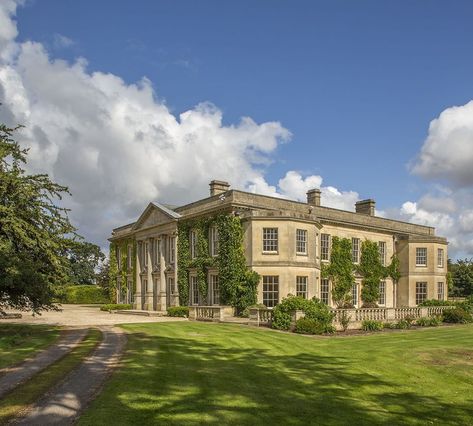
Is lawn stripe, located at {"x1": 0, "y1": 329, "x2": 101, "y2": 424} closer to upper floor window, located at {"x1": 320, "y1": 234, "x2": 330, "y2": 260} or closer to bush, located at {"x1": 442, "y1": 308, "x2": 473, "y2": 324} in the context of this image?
bush, located at {"x1": 442, "y1": 308, "x2": 473, "y2": 324}

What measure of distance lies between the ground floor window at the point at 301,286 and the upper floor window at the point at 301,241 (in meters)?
1.88

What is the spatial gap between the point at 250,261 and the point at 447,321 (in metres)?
13.9

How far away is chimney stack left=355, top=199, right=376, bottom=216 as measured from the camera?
46.8 metres

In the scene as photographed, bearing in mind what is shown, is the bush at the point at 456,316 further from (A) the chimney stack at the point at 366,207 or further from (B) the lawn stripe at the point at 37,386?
(B) the lawn stripe at the point at 37,386

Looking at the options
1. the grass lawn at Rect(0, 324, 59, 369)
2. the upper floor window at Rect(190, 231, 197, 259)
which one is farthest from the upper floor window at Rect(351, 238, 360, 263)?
the grass lawn at Rect(0, 324, 59, 369)

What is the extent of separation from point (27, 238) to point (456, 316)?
1075 inches

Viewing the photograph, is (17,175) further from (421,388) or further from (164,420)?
(421,388)

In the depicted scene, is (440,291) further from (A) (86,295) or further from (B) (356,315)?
(A) (86,295)

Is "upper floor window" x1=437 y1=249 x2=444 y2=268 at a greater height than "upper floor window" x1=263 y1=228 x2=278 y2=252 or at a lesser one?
lesser

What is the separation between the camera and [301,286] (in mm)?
34125

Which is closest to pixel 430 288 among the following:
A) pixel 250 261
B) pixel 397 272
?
pixel 397 272

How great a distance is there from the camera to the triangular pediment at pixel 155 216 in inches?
1620

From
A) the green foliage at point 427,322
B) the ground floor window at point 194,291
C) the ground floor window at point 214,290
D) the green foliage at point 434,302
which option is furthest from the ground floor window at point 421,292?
the ground floor window at point 194,291

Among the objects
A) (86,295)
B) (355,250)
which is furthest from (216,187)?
(86,295)
